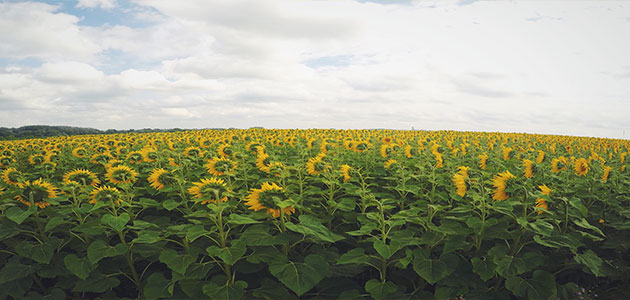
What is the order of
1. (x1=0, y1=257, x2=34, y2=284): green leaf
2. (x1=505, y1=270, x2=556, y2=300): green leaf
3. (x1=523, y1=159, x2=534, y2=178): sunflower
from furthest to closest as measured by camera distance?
(x1=523, y1=159, x2=534, y2=178): sunflower → (x1=0, y1=257, x2=34, y2=284): green leaf → (x1=505, y1=270, x2=556, y2=300): green leaf

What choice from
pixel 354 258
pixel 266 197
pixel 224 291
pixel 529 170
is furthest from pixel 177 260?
pixel 529 170

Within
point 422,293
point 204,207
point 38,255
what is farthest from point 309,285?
point 38,255

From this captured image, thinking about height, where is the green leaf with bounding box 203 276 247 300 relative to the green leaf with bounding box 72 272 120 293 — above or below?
above

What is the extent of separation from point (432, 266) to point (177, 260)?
89.5 inches

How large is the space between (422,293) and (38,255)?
12.0 feet

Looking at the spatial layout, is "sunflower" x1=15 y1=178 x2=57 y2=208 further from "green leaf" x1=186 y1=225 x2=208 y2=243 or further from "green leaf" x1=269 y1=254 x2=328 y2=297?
"green leaf" x1=269 y1=254 x2=328 y2=297

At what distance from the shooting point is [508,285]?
331cm

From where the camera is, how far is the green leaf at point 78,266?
3.39 metres

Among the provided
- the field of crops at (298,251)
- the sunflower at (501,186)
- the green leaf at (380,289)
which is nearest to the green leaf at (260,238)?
the field of crops at (298,251)

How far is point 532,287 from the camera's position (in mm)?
3332

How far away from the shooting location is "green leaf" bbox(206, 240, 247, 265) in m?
3.11

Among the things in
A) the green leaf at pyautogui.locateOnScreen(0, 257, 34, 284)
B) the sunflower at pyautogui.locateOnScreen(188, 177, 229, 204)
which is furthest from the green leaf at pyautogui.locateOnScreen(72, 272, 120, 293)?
the sunflower at pyautogui.locateOnScreen(188, 177, 229, 204)

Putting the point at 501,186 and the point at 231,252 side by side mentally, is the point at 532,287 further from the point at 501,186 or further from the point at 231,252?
the point at 231,252

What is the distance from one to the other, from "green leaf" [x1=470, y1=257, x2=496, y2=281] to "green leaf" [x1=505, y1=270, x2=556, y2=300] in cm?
16
